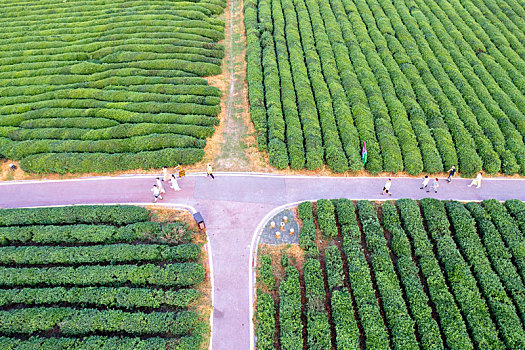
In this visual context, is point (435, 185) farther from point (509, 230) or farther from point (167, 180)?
point (167, 180)

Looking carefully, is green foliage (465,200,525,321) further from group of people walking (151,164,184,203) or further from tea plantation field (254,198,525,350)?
group of people walking (151,164,184,203)

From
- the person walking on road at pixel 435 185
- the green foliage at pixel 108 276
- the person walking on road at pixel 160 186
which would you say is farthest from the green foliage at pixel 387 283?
the person walking on road at pixel 160 186

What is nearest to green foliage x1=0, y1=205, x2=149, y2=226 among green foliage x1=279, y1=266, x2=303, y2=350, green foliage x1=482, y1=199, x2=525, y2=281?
green foliage x1=279, y1=266, x2=303, y2=350

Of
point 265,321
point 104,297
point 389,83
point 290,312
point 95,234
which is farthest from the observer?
point 389,83

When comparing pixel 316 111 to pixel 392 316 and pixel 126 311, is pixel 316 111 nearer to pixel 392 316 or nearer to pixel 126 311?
pixel 392 316

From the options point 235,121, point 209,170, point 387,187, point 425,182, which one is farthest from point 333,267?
point 235,121

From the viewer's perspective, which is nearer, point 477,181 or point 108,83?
point 477,181

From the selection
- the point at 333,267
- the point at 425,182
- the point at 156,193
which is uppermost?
the point at 425,182

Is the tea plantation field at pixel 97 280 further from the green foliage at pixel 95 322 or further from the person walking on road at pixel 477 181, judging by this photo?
the person walking on road at pixel 477 181
